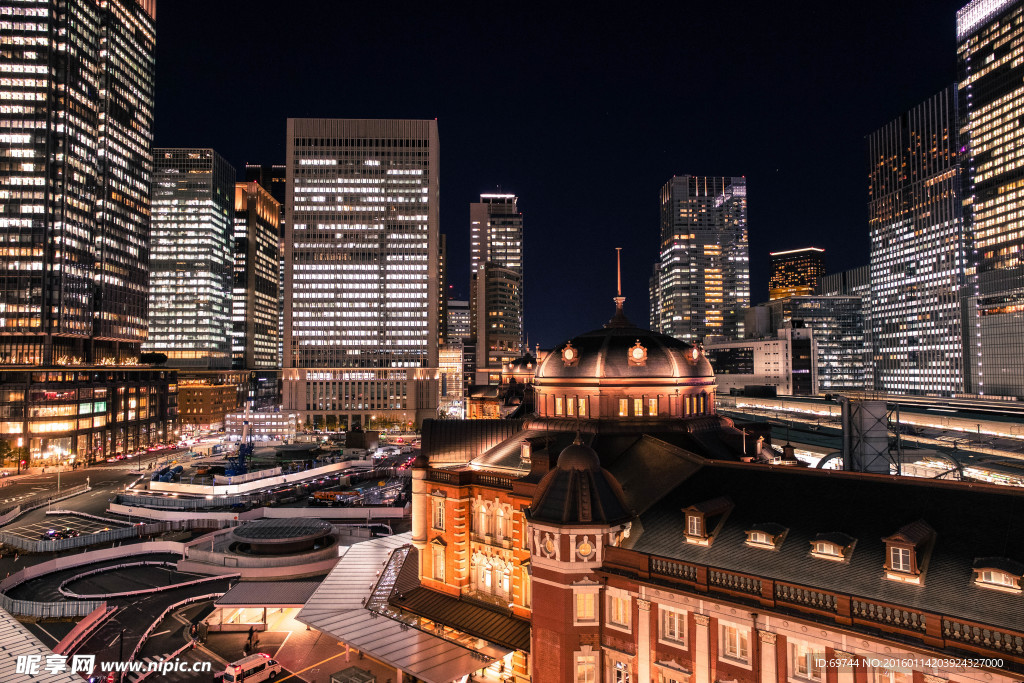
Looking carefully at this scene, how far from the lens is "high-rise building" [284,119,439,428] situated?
18325cm

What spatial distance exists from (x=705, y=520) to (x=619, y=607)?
623 cm

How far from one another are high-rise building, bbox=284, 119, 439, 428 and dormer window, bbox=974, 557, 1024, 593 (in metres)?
169

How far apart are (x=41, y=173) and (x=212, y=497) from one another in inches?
3652

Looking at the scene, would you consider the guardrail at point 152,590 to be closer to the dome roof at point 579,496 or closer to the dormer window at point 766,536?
the dome roof at point 579,496

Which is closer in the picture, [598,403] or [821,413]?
[598,403]

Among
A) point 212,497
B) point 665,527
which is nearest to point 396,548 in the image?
point 665,527

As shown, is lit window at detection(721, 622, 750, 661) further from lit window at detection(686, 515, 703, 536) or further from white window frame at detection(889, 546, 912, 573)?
white window frame at detection(889, 546, 912, 573)

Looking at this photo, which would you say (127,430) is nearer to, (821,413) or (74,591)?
(74,591)

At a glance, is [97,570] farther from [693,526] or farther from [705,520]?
[705,520]

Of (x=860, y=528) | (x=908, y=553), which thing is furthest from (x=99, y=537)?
(x=908, y=553)

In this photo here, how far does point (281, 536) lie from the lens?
61844 mm

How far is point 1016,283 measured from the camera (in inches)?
6265

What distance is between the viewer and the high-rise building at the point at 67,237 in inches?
5053

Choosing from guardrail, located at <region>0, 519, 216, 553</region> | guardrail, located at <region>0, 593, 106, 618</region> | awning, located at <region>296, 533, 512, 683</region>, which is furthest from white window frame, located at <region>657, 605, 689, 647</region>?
guardrail, located at <region>0, 519, 216, 553</region>
